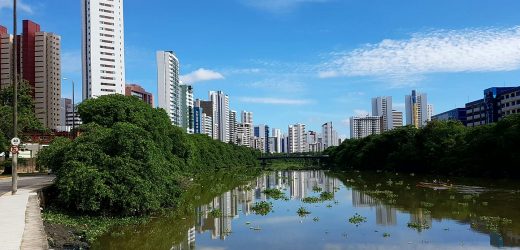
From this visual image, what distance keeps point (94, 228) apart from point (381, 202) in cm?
2072

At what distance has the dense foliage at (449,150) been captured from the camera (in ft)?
172

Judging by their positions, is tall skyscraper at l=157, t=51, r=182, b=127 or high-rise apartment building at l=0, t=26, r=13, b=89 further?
tall skyscraper at l=157, t=51, r=182, b=127

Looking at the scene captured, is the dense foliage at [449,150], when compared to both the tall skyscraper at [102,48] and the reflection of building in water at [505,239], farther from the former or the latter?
the tall skyscraper at [102,48]

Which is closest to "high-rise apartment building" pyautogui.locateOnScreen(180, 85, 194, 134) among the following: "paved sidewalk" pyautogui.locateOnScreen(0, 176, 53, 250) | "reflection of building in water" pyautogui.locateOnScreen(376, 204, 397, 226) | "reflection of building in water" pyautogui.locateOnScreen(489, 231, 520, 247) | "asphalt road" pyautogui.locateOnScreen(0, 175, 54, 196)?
"asphalt road" pyautogui.locateOnScreen(0, 175, 54, 196)

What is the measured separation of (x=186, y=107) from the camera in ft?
552

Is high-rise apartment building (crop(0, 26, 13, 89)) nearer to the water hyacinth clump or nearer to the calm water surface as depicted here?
the calm water surface

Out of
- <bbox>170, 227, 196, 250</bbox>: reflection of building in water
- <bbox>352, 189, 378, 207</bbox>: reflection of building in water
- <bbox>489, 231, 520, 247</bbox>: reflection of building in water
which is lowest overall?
<bbox>352, 189, 378, 207</bbox>: reflection of building in water

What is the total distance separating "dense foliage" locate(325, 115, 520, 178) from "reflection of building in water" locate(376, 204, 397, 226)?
27801 millimetres

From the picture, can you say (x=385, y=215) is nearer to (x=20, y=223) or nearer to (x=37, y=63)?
(x=20, y=223)

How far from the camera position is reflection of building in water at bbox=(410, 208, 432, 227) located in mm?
23620

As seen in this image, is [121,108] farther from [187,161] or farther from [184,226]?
[184,226]

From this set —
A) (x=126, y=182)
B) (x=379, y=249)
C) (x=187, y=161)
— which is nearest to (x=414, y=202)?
(x=379, y=249)

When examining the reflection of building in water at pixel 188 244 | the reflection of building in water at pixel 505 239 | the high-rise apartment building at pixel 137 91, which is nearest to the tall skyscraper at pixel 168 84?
the high-rise apartment building at pixel 137 91

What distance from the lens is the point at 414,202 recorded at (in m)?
32.5
